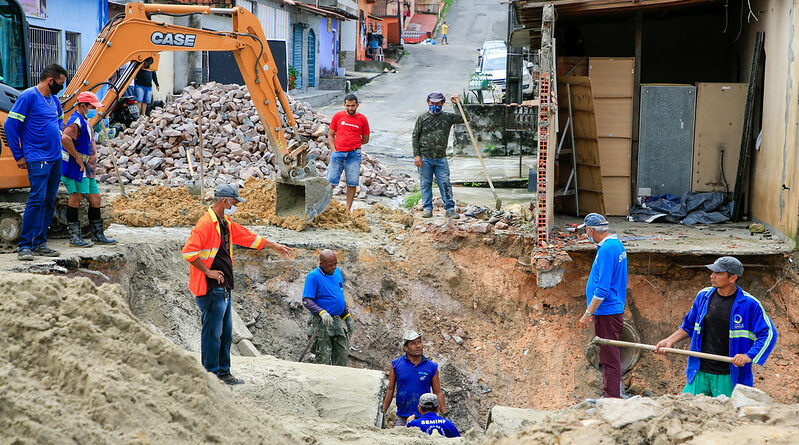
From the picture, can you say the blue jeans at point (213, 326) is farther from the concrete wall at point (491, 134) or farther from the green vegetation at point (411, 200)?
the concrete wall at point (491, 134)

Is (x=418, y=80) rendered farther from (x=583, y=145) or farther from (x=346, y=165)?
(x=583, y=145)

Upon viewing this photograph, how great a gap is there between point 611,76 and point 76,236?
7565 millimetres

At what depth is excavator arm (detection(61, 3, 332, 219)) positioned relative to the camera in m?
9.72

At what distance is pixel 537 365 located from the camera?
33.5 feet

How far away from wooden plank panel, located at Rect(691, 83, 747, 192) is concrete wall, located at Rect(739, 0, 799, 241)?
1.56 ft

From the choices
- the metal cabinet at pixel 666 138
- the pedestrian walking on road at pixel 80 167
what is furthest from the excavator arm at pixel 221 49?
the metal cabinet at pixel 666 138

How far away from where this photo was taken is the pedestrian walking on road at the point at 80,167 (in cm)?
889

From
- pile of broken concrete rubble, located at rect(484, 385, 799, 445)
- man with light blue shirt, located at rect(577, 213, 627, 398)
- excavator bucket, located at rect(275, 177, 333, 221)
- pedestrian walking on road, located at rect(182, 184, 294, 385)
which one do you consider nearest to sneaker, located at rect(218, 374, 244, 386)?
pedestrian walking on road, located at rect(182, 184, 294, 385)

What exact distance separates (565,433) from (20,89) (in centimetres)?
837

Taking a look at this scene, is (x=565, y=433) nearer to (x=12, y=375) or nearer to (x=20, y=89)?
(x=12, y=375)

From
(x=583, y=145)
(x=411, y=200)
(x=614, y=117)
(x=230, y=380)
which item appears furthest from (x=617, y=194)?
(x=230, y=380)

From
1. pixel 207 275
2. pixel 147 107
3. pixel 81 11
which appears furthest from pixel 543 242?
pixel 81 11

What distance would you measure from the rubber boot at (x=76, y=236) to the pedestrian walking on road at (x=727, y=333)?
21.0 ft

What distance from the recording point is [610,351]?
786cm
